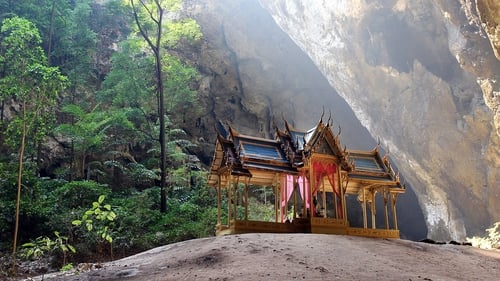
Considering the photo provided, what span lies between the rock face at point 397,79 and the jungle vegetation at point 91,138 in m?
3.54

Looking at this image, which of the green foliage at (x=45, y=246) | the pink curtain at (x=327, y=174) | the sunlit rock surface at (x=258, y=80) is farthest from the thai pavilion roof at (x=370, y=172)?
the sunlit rock surface at (x=258, y=80)

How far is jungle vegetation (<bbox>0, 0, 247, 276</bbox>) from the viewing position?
13.9m

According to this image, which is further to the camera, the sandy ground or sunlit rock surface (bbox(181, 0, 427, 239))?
sunlit rock surface (bbox(181, 0, 427, 239))

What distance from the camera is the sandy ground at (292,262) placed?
258 inches

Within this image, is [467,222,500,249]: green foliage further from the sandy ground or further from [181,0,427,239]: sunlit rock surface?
[181,0,427,239]: sunlit rock surface

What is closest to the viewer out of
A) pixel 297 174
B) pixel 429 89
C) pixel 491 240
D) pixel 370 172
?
pixel 297 174

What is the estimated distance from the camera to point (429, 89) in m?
20.6

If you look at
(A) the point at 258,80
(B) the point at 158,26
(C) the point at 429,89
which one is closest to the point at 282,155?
(B) the point at 158,26

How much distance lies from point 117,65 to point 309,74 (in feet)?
51.3

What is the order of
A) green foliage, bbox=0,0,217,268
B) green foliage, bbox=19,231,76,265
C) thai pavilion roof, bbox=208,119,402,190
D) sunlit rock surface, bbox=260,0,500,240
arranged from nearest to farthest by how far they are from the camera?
green foliage, bbox=19,231,76,265 < thai pavilion roof, bbox=208,119,402,190 < green foliage, bbox=0,0,217,268 < sunlit rock surface, bbox=260,0,500,240

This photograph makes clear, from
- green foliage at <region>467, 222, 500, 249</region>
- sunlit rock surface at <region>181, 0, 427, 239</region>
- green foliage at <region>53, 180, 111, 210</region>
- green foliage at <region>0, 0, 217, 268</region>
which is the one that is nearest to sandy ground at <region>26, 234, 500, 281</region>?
green foliage at <region>0, 0, 217, 268</region>

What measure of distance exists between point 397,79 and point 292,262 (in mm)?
17292

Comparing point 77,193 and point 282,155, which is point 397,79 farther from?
point 77,193

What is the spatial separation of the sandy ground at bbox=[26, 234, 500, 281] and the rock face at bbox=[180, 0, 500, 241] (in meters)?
8.01
